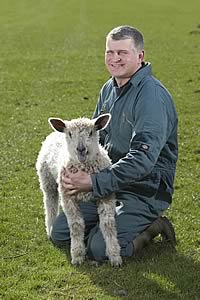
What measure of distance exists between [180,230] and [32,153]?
4399 mm

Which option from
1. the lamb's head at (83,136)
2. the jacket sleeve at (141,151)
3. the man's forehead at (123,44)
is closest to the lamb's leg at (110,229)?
the jacket sleeve at (141,151)

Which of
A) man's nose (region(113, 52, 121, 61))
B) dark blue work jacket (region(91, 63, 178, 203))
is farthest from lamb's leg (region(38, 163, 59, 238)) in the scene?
man's nose (region(113, 52, 121, 61))

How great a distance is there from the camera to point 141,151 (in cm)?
615

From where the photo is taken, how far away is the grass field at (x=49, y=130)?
608 centimetres

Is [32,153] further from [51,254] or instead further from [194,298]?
[194,298]

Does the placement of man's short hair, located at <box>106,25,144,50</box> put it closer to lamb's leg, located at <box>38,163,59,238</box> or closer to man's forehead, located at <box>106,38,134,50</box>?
man's forehead, located at <box>106,38,134,50</box>

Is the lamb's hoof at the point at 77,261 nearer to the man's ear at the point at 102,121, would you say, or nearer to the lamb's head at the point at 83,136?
the lamb's head at the point at 83,136

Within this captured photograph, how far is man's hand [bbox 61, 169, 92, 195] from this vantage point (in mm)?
6191

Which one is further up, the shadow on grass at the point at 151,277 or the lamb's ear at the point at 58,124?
the lamb's ear at the point at 58,124

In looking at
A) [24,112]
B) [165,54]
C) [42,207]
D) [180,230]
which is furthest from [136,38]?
[165,54]

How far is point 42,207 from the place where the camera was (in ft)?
27.8

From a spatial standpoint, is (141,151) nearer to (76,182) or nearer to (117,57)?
(76,182)

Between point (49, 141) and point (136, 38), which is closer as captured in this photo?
point (136, 38)

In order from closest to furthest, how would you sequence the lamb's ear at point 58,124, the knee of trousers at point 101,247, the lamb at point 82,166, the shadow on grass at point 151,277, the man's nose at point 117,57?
the shadow on grass at point 151,277, the lamb at point 82,166, the lamb's ear at point 58,124, the man's nose at point 117,57, the knee of trousers at point 101,247
